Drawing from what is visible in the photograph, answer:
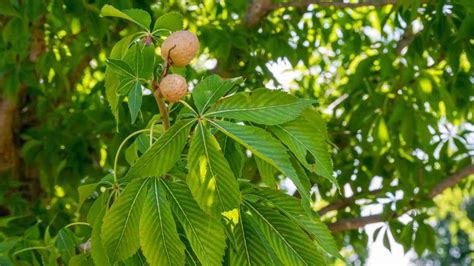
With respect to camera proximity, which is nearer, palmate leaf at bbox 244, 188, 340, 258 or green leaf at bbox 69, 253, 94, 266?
palmate leaf at bbox 244, 188, 340, 258

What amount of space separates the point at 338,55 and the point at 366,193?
2.07ft

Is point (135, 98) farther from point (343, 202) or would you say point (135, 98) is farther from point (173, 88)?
point (343, 202)

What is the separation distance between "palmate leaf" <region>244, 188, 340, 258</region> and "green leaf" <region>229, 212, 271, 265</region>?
39 mm

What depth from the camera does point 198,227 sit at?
994 millimetres

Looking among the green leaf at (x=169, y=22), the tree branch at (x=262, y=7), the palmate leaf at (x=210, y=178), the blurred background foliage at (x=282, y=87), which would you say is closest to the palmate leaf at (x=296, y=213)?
the palmate leaf at (x=210, y=178)

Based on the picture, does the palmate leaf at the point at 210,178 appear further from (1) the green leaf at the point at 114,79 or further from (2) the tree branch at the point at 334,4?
(2) the tree branch at the point at 334,4

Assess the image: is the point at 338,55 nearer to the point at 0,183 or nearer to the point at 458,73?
the point at 458,73

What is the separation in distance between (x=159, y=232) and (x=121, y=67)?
8.1 inches

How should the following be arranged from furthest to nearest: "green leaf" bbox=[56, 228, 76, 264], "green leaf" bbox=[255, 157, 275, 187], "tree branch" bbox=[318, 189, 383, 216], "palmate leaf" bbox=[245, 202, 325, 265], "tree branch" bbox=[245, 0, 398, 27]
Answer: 1. "tree branch" bbox=[318, 189, 383, 216]
2. "tree branch" bbox=[245, 0, 398, 27]
3. "green leaf" bbox=[56, 228, 76, 264]
4. "green leaf" bbox=[255, 157, 275, 187]
5. "palmate leaf" bbox=[245, 202, 325, 265]

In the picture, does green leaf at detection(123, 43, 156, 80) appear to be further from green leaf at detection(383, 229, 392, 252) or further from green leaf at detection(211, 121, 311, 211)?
green leaf at detection(383, 229, 392, 252)

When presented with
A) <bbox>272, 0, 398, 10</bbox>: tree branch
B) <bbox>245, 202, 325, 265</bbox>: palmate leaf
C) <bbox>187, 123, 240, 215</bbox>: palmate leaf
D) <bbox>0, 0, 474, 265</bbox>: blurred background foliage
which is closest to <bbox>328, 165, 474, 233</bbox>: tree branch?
<bbox>0, 0, 474, 265</bbox>: blurred background foliage

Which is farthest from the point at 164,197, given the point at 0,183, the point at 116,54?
the point at 0,183

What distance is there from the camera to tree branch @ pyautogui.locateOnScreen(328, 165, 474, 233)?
2.74 m

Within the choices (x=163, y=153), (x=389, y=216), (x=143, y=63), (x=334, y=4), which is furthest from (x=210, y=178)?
(x=389, y=216)
